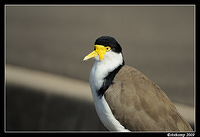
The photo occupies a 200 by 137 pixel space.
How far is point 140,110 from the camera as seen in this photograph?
6.81 ft

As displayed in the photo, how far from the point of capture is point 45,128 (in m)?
2.70

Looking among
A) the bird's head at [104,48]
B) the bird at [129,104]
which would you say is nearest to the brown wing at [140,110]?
the bird at [129,104]

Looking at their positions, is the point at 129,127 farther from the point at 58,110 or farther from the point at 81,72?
the point at 81,72

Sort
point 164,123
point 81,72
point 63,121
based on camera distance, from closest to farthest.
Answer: point 164,123 < point 63,121 < point 81,72

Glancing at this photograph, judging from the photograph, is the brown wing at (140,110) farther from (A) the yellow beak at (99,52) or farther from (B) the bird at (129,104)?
(A) the yellow beak at (99,52)

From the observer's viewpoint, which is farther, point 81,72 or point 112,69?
point 81,72

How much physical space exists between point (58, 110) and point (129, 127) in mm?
787

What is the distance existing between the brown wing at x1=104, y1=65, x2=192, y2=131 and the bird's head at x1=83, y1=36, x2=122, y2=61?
22 cm

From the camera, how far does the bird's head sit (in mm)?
2088

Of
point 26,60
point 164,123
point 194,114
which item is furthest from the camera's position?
point 26,60

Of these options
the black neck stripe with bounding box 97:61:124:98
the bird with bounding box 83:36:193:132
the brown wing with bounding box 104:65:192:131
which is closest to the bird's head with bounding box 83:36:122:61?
the bird with bounding box 83:36:193:132

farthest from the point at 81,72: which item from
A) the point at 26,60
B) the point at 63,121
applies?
the point at 63,121

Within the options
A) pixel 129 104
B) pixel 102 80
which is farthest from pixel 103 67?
pixel 129 104

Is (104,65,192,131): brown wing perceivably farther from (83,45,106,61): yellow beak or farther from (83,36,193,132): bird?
(83,45,106,61): yellow beak
